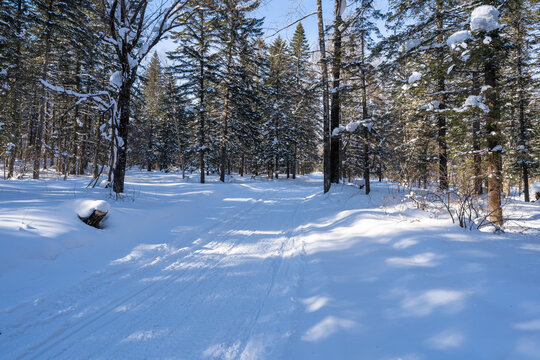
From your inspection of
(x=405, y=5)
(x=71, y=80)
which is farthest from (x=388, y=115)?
(x=71, y=80)

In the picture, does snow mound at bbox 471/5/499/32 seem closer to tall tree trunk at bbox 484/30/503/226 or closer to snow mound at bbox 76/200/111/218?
tall tree trunk at bbox 484/30/503/226

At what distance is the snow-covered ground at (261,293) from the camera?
2.01 m

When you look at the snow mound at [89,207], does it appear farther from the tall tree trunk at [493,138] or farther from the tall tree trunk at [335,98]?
the tall tree trunk at [335,98]

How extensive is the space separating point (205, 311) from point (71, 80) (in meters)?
22.1

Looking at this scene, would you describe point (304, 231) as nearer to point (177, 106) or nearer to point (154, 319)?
point (154, 319)

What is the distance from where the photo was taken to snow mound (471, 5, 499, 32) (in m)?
4.91

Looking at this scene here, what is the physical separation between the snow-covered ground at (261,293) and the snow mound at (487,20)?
4.64 m

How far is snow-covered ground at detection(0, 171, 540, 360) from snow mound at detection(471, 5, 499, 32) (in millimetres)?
4636

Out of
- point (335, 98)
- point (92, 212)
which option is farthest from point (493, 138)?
point (92, 212)

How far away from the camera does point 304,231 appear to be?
5910mm

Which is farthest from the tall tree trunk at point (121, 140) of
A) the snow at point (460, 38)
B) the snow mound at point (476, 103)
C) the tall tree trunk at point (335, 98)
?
the snow mound at point (476, 103)

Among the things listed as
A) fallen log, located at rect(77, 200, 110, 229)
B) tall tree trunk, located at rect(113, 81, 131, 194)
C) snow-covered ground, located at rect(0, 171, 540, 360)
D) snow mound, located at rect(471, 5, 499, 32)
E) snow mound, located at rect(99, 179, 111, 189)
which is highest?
snow mound, located at rect(471, 5, 499, 32)

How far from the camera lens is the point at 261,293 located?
118 inches

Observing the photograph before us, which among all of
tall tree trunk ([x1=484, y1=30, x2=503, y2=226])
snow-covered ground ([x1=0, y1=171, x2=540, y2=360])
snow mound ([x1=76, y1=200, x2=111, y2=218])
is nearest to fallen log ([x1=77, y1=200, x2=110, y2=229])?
snow mound ([x1=76, y1=200, x2=111, y2=218])
